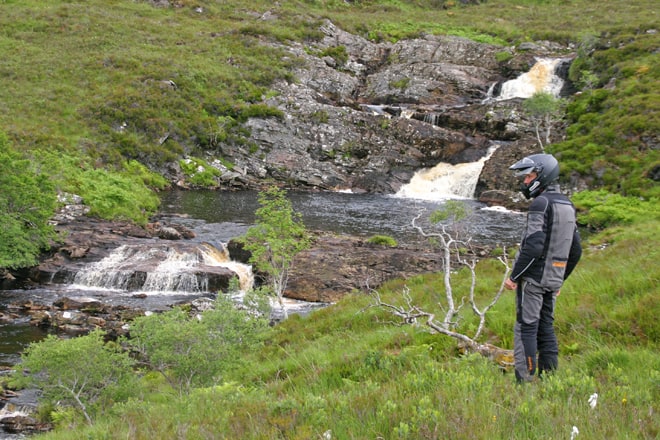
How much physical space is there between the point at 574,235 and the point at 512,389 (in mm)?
2114

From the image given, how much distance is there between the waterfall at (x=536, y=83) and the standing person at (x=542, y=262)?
52.4 meters

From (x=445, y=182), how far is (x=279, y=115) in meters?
17.5

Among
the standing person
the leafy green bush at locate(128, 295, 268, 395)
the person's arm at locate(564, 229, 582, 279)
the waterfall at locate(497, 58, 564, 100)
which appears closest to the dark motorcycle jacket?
the standing person

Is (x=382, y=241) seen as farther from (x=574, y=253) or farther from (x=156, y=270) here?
(x=574, y=253)

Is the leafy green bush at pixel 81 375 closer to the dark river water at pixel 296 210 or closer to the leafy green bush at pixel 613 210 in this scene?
the dark river water at pixel 296 210

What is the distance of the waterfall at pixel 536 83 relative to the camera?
53312 mm

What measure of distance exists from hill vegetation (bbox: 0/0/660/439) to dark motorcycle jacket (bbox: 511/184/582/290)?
38.7 inches

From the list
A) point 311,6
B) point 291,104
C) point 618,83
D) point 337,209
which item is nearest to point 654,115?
point 618,83

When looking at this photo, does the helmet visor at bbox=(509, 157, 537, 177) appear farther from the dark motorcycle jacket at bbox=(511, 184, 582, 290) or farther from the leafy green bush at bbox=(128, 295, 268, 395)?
the leafy green bush at bbox=(128, 295, 268, 395)

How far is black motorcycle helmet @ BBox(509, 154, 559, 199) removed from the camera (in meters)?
5.32

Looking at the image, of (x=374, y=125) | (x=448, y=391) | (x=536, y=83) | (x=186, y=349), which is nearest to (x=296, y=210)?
(x=374, y=125)

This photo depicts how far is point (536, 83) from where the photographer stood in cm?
5434

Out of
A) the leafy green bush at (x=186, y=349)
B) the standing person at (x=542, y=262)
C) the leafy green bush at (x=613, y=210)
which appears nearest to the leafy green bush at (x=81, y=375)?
the leafy green bush at (x=186, y=349)

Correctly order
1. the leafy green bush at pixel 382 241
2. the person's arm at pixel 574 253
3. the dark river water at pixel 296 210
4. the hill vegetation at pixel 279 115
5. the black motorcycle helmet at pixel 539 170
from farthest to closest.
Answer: the leafy green bush at pixel 382 241, the dark river water at pixel 296 210, the person's arm at pixel 574 253, the black motorcycle helmet at pixel 539 170, the hill vegetation at pixel 279 115
